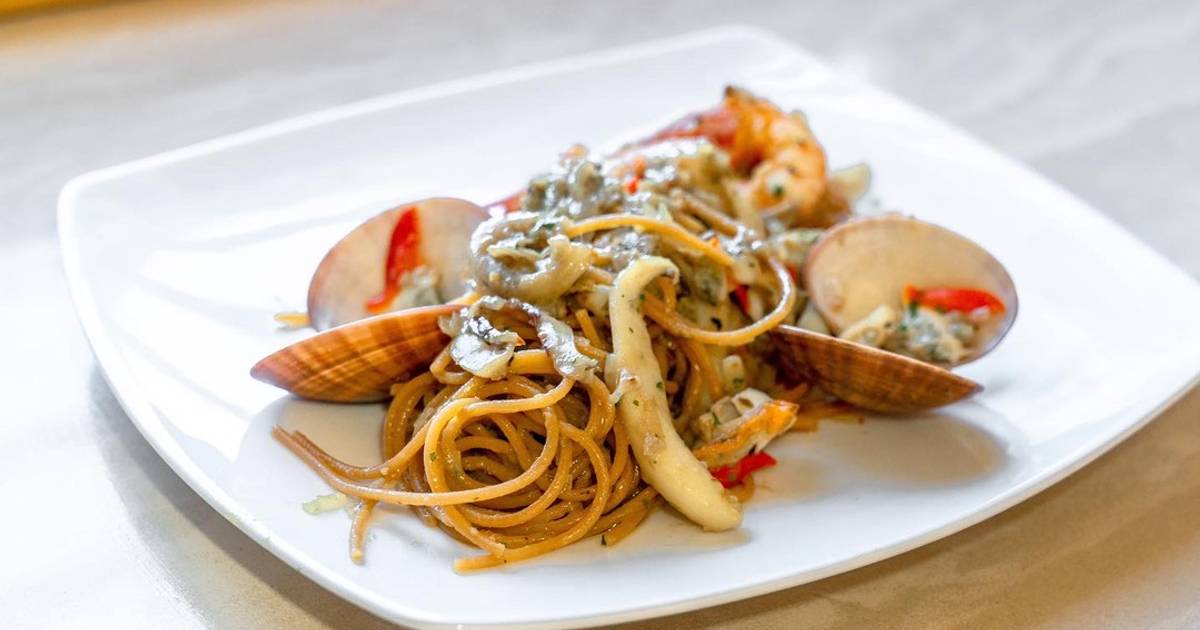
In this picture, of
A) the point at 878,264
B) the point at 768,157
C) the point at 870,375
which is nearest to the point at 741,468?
the point at 870,375

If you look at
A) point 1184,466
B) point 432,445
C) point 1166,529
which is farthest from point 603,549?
point 1184,466

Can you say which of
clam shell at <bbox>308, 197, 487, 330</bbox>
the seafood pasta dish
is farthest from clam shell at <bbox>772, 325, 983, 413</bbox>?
clam shell at <bbox>308, 197, 487, 330</bbox>

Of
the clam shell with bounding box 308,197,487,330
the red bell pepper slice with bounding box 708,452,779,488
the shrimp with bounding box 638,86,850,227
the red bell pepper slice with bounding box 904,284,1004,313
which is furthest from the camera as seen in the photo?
the shrimp with bounding box 638,86,850,227

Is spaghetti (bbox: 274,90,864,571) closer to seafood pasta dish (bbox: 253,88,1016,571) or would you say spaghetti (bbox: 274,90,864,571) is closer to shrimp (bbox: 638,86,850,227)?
seafood pasta dish (bbox: 253,88,1016,571)

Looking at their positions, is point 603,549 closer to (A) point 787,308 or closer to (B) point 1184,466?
(A) point 787,308

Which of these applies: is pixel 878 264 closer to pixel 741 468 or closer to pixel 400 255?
pixel 741 468
